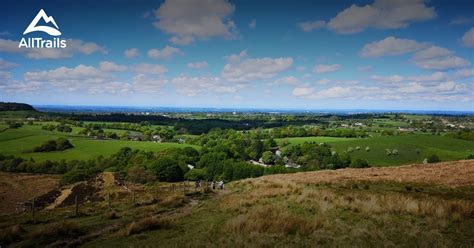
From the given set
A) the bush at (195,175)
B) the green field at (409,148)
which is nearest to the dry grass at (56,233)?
the bush at (195,175)

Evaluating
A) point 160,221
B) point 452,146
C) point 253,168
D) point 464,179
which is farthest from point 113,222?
point 452,146

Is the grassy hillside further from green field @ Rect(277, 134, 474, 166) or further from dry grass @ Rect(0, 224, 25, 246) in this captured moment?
green field @ Rect(277, 134, 474, 166)

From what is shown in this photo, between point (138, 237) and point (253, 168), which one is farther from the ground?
point (138, 237)

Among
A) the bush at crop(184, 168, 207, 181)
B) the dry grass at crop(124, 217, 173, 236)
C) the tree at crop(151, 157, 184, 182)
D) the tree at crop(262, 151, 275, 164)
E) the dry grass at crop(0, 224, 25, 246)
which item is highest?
the dry grass at crop(124, 217, 173, 236)

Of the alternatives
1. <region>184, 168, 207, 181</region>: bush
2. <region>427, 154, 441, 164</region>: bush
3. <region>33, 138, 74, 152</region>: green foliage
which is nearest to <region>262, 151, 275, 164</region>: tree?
<region>184, 168, 207, 181</region>: bush

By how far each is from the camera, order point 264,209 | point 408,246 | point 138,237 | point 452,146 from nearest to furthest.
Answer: point 408,246, point 138,237, point 264,209, point 452,146

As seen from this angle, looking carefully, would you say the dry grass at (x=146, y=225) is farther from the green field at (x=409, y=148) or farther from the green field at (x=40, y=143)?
the green field at (x=409, y=148)

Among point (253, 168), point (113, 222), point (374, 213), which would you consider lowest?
point (253, 168)

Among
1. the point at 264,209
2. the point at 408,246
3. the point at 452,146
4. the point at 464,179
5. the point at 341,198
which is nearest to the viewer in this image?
the point at 408,246

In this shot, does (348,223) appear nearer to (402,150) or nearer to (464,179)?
(464,179)
